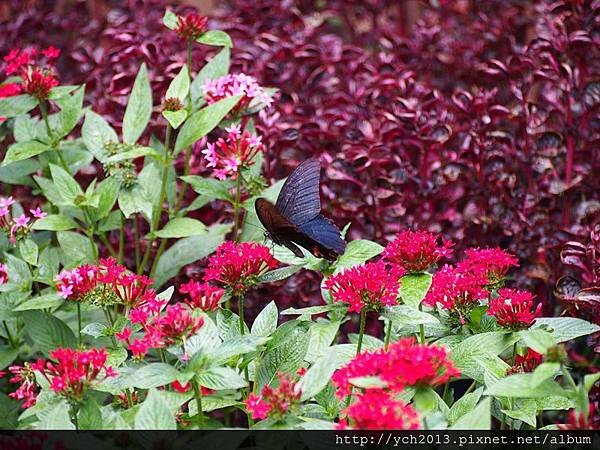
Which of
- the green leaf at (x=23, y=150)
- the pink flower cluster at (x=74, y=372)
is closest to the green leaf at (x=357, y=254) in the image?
the pink flower cluster at (x=74, y=372)

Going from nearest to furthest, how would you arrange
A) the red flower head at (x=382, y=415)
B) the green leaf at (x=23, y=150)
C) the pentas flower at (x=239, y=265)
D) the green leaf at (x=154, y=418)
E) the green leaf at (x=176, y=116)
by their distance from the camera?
the red flower head at (x=382, y=415)
the green leaf at (x=154, y=418)
the pentas flower at (x=239, y=265)
the green leaf at (x=176, y=116)
the green leaf at (x=23, y=150)

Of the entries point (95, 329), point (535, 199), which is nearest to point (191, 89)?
point (95, 329)

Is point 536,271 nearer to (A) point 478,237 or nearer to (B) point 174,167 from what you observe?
(A) point 478,237

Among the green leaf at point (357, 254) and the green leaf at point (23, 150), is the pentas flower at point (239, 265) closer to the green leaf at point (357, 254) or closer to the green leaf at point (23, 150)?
the green leaf at point (357, 254)

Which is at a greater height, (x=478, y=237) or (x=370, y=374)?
(x=370, y=374)

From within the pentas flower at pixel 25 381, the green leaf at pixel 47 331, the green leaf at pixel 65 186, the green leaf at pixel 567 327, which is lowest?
the green leaf at pixel 47 331

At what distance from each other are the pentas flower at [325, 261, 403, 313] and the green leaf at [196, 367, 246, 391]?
21 cm

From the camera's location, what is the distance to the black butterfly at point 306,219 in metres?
1.48

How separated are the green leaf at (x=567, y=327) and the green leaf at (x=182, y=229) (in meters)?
0.72

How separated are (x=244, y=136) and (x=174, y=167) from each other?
1.58ft

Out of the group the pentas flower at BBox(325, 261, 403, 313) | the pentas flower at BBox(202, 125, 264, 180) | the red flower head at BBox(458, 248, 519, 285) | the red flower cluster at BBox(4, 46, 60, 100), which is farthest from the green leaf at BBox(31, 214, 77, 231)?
the red flower head at BBox(458, 248, 519, 285)

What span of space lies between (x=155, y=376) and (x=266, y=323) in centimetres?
30

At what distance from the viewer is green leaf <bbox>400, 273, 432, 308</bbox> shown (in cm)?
138

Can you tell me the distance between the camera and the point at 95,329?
1.50m
